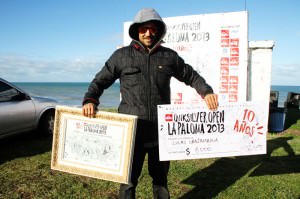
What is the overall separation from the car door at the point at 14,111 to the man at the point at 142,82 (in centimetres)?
473

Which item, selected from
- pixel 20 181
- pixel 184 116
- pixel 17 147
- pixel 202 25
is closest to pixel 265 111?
pixel 184 116

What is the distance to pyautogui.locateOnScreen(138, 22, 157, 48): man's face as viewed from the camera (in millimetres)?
3078

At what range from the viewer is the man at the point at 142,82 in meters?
3.03

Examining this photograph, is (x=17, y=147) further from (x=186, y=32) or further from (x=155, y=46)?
(x=155, y=46)

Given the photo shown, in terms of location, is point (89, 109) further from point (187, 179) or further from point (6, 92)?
point (6, 92)

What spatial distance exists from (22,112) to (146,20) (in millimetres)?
5539

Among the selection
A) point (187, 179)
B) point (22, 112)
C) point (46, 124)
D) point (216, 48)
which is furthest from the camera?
point (46, 124)

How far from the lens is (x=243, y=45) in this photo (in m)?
7.53

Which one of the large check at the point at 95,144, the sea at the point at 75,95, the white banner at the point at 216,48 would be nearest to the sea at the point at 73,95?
the sea at the point at 75,95

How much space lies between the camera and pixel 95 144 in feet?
10.2

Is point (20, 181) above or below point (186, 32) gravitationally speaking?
below

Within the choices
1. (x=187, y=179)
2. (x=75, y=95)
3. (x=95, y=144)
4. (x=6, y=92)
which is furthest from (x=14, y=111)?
(x=75, y=95)

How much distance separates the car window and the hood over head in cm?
494

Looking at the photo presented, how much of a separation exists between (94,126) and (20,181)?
9.51 ft
